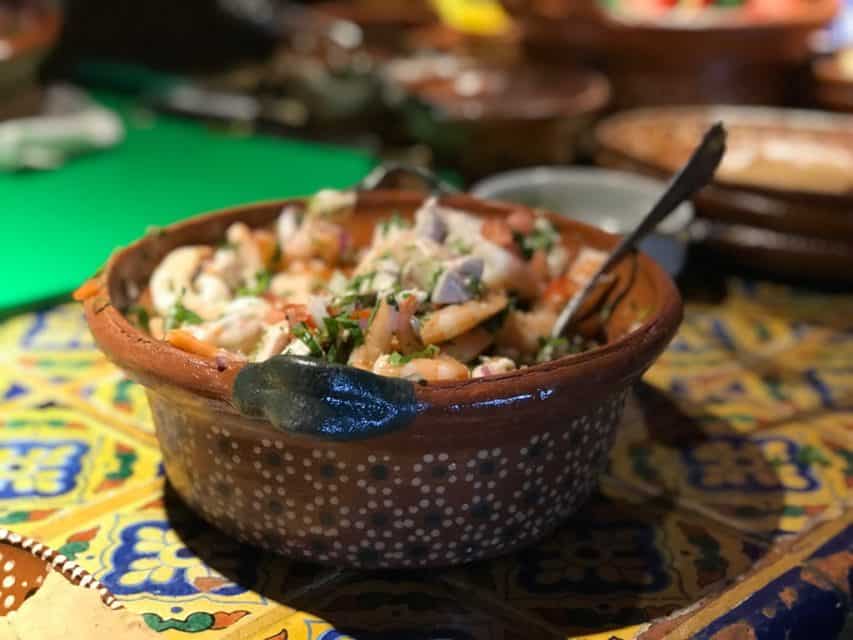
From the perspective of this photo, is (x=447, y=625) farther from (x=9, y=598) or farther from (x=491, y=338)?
(x=9, y=598)

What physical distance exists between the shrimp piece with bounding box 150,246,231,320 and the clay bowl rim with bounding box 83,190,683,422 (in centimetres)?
7

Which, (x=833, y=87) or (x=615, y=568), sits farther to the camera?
(x=833, y=87)

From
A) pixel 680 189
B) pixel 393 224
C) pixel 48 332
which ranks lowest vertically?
pixel 48 332

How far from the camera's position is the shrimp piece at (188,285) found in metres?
1.13

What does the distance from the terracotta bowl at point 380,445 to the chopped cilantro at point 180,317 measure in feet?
0.29

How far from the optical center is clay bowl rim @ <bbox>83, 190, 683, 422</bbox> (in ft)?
2.72

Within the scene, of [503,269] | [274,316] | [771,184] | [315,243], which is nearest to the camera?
[274,316]

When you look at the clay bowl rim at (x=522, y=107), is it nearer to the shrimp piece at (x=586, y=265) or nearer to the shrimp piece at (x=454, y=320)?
the shrimp piece at (x=586, y=265)

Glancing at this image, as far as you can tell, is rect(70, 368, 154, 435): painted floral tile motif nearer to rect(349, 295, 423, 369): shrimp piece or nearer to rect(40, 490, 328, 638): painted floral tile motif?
rect(40, 490, 328, 638): painted floral tile motif

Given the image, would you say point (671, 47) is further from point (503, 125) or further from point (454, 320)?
point (454, 320)

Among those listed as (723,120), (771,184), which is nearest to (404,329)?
(771,184)

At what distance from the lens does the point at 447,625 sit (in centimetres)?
91

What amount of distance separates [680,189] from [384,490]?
1.90ft

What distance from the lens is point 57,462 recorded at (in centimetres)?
118
